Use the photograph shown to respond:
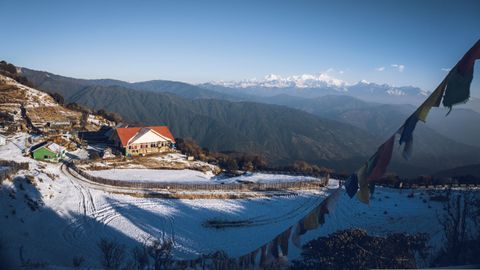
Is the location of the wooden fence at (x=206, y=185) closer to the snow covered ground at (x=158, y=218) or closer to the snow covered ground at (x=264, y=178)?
the snow covered ground at (x=158, y=218)

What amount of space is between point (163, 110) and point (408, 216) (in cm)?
11900

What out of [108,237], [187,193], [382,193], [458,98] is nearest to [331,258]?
[458,98]

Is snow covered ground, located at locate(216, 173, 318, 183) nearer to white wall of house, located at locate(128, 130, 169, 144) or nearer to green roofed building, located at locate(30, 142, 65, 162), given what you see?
white wall of house, located at locate(128, 130, 169, 144)

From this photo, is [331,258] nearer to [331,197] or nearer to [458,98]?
[331,197]

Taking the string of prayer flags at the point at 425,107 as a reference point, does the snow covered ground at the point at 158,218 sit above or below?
below

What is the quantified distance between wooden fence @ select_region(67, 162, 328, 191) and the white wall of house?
7241mm

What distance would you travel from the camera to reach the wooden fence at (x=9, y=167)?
2111cm

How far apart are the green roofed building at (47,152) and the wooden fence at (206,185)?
163 cm

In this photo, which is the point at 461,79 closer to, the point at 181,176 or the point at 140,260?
the point at 140,260

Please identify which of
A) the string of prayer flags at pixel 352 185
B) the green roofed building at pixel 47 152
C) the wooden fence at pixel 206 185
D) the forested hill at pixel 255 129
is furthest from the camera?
the forested hill at pixel 255 129

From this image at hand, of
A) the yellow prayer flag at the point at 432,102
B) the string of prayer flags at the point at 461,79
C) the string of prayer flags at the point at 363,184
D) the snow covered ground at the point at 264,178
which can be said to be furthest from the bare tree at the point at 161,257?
the snow covered ground at the point at 264,178

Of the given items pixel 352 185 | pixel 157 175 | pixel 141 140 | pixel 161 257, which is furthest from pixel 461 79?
pixel 141 140

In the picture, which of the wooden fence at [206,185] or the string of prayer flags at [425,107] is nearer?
the string of prayer flags at [425,107]

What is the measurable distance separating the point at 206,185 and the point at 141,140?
12441 mm
